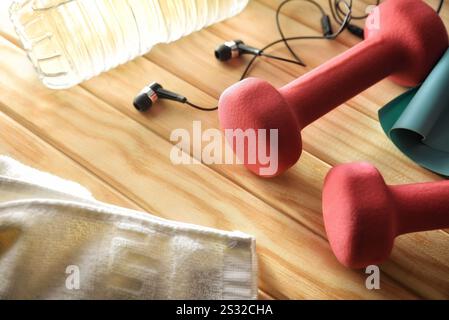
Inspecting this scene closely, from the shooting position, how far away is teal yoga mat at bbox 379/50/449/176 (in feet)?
2.13

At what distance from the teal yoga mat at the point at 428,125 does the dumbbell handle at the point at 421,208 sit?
0.11m

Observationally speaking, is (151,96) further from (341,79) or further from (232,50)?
(341,79)

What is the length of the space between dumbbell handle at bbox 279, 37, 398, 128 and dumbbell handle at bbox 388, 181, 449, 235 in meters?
0.15

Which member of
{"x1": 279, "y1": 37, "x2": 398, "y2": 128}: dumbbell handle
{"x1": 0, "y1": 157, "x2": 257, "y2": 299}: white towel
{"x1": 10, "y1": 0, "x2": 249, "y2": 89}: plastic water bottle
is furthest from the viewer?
{"x1": 10, "y1": 0, "x2": 249, "y2": 89}: plastic water bottle

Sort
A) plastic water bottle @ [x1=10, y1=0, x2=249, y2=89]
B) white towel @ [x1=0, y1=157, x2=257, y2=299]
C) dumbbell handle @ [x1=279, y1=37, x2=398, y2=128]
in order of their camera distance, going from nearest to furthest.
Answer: white towel @ [x1=0, y1=157, x2=257, y2=299] < dumbbell handle @ [x1=279, y1=37, x2=398, y2=128] < plastic water bottle @ [x1=10, y1=0, x2=249, y2=89]

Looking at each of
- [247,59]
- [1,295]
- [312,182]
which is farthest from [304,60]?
[1,295]

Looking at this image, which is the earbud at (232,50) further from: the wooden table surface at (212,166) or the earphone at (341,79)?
the earphone at (341,79)

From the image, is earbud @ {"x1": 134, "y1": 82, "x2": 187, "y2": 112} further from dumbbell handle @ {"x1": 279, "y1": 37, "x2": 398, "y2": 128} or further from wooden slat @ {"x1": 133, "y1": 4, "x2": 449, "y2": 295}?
dumbbell handle @ {"x1": 279, "y1": 37, "x2": 398, "y2": 128}

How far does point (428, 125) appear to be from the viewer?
65 cm

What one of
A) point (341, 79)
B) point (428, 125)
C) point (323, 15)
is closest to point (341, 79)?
point (341, 79)

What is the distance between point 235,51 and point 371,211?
1.27 ft

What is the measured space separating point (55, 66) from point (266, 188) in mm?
418

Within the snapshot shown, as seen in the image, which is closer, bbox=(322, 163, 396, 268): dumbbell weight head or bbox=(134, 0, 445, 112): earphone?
bbox=(322, 163, 396, 268): dumbbell weight head

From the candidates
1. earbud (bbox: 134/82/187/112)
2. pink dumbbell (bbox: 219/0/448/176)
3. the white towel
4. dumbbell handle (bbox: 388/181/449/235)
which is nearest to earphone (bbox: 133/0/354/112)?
earbud (bbox: 134/82/187/112)
